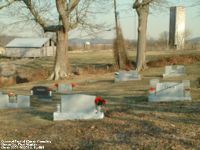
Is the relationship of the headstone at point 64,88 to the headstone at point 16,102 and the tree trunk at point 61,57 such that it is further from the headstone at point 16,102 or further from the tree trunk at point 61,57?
the tree trunk at point 61,57

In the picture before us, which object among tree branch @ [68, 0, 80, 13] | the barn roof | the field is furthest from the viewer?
the barn roof

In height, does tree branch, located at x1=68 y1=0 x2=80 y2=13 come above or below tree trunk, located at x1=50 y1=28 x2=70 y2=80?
above

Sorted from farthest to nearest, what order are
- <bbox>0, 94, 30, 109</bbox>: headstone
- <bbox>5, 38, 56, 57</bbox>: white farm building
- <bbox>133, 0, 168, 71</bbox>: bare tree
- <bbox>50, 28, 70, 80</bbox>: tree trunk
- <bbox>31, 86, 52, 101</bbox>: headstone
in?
<bbox>5, 38, 56, 57</bbox>: white farm building < <bbox>133, 0, 168, 71</bbox>: bare tree < <bbox>50, 28, 70, 80</bbox>: tree trunk < <bbox>31, 86, 52, 101</bbox>: headstone < <bbox>0, 94, 30, 109</bbox>: headstone

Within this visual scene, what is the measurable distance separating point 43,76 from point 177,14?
37583 mm

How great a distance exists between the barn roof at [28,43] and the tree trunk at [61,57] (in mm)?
43198

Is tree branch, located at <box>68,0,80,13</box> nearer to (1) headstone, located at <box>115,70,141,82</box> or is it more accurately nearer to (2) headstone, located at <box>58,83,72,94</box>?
(1) headstone, located at <box>115,70,141,82</box>

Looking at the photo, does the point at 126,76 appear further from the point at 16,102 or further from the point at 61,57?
the point at 16,102

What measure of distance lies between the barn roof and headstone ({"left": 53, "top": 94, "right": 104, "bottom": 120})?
59.8 meters

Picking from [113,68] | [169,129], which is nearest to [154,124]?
[169,129]

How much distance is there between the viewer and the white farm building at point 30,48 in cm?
6944

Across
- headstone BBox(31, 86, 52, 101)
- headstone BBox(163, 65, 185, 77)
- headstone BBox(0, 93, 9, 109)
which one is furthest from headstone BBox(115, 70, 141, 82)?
headstone BBox(0, 93, 9, 109)

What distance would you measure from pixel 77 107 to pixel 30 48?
60544 millimetres

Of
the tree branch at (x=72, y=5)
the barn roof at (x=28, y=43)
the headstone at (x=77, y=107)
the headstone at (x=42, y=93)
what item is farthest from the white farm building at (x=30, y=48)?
the headstone at (x=77, y=107)

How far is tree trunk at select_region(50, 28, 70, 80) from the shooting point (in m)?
26.2
